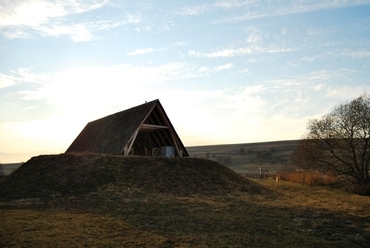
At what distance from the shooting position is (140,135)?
3281cm

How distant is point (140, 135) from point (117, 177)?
41.1ft

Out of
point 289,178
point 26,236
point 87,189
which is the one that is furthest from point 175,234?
point 289,178

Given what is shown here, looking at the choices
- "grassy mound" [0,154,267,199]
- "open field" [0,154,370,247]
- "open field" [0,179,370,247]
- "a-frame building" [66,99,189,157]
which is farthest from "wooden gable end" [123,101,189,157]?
"open field" [0,179,370,247]

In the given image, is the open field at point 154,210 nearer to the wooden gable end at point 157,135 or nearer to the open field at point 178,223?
the open field at point 178,223

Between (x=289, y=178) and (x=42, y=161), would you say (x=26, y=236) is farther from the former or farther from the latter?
(x=289, y=178)

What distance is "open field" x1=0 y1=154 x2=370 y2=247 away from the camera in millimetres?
9516

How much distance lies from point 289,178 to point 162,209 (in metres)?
23.1

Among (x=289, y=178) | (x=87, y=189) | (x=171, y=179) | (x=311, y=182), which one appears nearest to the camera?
(x=87, y=189)

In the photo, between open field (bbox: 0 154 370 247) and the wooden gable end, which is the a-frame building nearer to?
the wooden gable end

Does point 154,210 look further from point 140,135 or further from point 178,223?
point 140,135

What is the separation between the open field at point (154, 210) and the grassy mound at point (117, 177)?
67mm

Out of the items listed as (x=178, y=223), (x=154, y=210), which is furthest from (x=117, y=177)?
(x=178, y=223)

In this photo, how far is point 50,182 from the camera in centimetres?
2002

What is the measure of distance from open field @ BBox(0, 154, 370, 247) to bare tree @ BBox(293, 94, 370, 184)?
10180 millimetres
